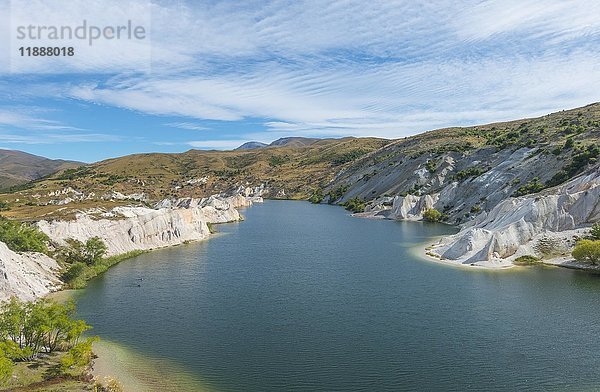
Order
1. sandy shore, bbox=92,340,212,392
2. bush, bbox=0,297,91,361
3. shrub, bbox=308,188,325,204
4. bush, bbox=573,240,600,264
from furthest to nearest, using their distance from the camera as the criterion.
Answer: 1. shrub, bbox=308,188,325,204
2. bush, bbox=573,240,600,264
3. bush, bbox=0,297,91,361
4. sandy shore, bbox=92,340,212,392

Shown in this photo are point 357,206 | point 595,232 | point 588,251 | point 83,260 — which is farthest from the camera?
point 357,206

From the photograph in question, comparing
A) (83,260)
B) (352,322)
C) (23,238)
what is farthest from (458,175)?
(23,238)

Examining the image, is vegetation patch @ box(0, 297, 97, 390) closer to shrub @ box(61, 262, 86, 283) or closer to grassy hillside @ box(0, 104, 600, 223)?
shrub @ box(61, 262, 86, 283)

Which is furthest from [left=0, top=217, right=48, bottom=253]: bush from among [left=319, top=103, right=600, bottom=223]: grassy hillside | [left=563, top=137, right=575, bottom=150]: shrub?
[left=563, top=137, right=575, bottom=150]: shrub

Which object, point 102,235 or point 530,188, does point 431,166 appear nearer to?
point 530,188

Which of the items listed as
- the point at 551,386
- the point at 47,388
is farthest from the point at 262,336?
the point at 551,386

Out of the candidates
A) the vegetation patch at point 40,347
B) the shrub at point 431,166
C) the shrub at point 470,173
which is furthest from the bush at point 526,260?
the shrub at point 431,166

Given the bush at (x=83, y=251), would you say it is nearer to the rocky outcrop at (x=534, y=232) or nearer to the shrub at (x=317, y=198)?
the rocky outcrop at (x=534, y=232)
